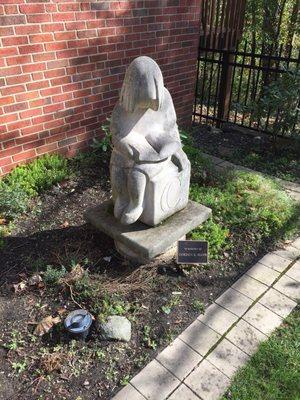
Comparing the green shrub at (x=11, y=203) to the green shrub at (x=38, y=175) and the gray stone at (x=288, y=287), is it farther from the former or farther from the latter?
the gray stone at (x=288, y=287)

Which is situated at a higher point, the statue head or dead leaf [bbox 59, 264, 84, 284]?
the statue head

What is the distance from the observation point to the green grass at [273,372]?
7.09 ft

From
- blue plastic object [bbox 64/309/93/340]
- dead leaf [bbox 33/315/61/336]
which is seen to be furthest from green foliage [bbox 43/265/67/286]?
blue plastic object [bbox 64/309/93/340]

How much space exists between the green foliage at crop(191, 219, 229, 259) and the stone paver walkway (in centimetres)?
34

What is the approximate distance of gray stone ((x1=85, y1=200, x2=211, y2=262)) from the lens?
2723mm

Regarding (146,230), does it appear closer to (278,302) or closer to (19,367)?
(278,302)

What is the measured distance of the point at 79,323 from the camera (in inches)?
94.2

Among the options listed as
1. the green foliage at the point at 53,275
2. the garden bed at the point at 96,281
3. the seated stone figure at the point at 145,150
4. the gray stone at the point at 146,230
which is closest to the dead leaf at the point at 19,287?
the garden bed at the point at 96,281

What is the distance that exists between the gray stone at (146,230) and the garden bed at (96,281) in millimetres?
301

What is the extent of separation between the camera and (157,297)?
279 centimetres

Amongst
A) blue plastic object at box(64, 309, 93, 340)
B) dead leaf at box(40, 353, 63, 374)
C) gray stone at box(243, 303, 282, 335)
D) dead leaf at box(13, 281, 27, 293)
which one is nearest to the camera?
dead leaf at box(40, 353, 63, 374)

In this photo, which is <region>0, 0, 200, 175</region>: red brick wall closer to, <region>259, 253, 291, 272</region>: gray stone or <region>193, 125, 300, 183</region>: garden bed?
<region>193, 125, 300, 183</region>: garden bed

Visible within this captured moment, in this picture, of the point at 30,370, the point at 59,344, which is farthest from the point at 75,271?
the point at 30,370

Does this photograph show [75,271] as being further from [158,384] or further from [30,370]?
[158,384]
